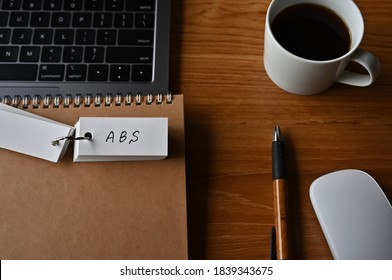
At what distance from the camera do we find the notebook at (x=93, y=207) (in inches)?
20.6

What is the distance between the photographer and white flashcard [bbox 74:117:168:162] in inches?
20.2

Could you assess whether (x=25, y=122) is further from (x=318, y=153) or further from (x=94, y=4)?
(x=318, y=153)

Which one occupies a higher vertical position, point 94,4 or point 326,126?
point 94,4

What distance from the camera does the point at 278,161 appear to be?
0.56 metres

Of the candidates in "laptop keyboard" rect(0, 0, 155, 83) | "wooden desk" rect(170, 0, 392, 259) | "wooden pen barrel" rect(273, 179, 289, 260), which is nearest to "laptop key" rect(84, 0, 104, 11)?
"laptop keyboard" rect(0, 0, 155, 83)

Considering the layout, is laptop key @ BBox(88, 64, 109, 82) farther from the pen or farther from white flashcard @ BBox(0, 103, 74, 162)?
the pen

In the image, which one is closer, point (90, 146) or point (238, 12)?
point (90, 146)

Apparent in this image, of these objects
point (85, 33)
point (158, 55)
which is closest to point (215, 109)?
point (158, 55)

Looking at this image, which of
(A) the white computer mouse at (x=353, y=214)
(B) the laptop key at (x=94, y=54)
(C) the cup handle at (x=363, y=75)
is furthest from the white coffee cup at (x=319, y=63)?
(B) the laptop key at (x=94, y=54)

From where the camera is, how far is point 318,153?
0.58m

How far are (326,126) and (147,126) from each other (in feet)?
0.80

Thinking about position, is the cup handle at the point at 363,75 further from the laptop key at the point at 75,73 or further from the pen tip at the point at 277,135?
the laptop key at the point at 75,73

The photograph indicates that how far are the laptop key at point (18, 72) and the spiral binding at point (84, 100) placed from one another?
28 mm

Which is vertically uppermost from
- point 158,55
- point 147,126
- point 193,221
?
point 158,55
